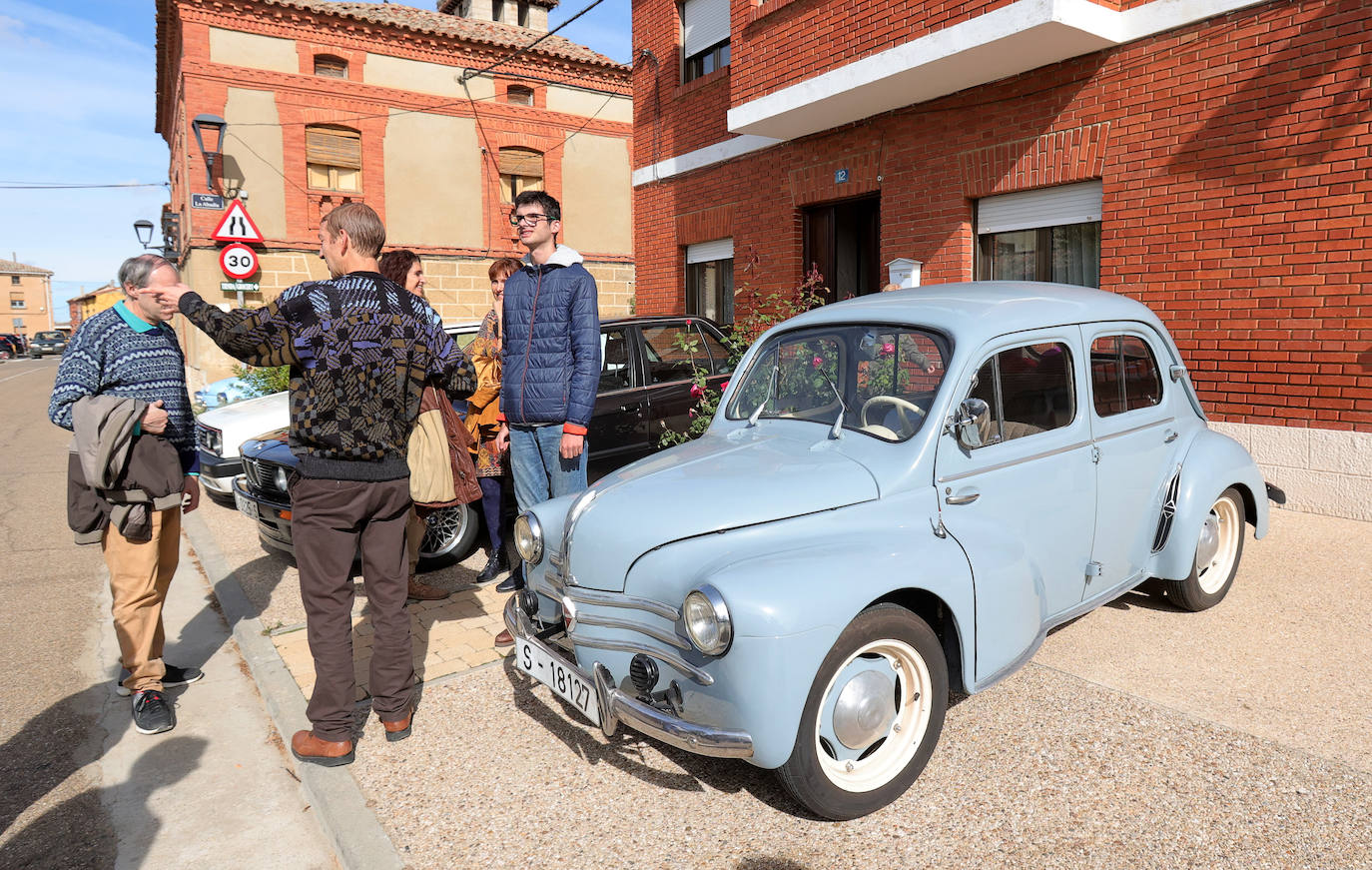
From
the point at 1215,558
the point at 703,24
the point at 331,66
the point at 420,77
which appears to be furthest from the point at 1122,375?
the point at 331,66

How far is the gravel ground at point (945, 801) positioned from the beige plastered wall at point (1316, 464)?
3983 mm

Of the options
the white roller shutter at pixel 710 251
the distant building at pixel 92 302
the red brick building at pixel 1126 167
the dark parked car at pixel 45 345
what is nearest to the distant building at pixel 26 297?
the distant building at pixel 92 302

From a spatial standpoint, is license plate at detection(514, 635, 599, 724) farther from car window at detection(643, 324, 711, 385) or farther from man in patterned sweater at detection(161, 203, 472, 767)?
car window at detection(643, 324, 711, 385)

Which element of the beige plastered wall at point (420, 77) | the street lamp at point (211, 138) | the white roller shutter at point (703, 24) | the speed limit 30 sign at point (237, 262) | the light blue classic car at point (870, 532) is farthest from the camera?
the beige plastered wall at point (420, 77)

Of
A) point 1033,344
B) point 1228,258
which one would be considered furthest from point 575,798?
point 1228,258

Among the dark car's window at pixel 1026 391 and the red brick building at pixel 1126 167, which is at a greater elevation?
the red brick building at pixel 1126 167

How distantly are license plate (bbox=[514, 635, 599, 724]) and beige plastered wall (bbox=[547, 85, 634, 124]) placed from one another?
2134cm

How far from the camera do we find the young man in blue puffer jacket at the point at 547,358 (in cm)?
424

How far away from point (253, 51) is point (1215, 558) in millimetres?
20613

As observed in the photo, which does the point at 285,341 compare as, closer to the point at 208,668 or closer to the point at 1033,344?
the point at 208,668

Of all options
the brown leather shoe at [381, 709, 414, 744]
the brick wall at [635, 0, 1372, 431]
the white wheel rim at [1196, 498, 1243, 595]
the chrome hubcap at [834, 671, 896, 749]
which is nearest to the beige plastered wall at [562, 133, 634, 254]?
the brick wall at [635, 0, 1372, 431]

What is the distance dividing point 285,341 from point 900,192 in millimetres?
7610

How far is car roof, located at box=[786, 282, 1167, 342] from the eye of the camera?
3.48m

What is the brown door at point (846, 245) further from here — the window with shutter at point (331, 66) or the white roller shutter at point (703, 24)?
the window with shutter at point (331, 66)
